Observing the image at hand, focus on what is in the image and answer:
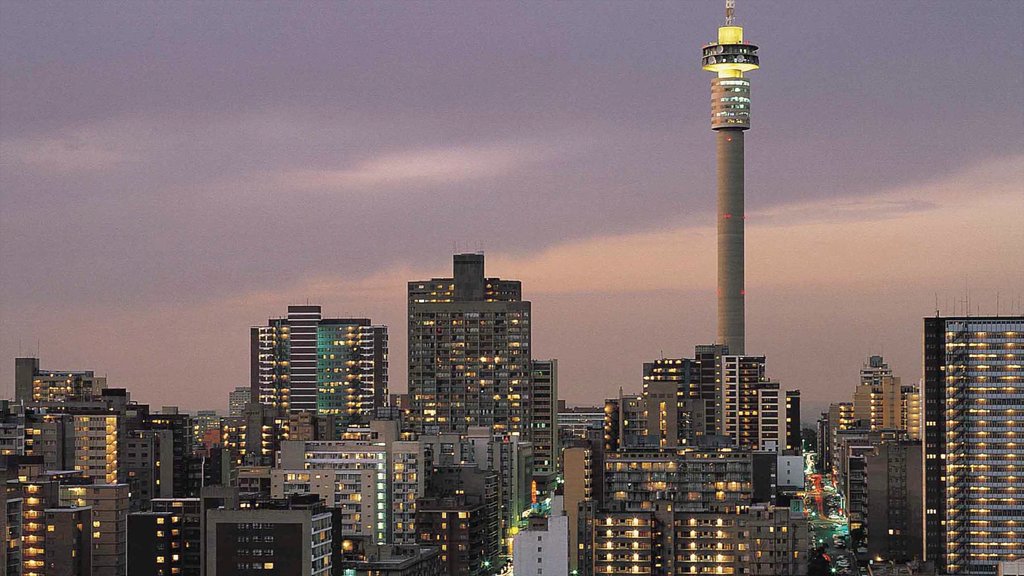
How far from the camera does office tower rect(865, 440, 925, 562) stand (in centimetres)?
14325

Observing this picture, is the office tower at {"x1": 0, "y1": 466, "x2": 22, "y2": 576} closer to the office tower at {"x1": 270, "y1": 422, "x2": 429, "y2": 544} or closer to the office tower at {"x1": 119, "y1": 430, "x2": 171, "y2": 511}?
the office tower at {"x1": 270, "y1": 422, "x2": 429, "y2": 544}

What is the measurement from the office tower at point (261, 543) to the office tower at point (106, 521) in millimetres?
19615

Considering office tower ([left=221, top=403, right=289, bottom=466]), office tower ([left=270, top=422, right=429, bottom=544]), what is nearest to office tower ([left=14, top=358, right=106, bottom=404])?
office tower ([left=221, top=403, right=289, bottom=466])

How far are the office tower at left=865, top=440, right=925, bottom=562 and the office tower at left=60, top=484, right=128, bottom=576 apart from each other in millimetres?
56345

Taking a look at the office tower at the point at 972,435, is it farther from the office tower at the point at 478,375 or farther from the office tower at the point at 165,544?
the office tower at the point at 478,375

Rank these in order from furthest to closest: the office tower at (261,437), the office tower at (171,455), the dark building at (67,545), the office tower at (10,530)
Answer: the office tower at (261,437) < the office tower at (171,455) < the dark building at (67,545) < the office tower at (10,530)

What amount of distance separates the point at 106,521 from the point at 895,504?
6142 cm

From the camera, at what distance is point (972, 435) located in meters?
131

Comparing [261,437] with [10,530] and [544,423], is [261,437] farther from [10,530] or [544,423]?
[10,530]

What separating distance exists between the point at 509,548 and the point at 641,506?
1203 cm

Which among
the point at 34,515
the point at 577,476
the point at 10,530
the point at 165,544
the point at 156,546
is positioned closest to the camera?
the point at 10,530

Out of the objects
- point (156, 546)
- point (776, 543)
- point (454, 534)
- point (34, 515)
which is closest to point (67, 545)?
point (34, 515)

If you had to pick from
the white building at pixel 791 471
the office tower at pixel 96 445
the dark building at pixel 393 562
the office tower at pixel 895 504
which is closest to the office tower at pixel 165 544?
the dark building at pixel 393 562

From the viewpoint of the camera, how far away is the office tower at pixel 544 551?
10881cm
